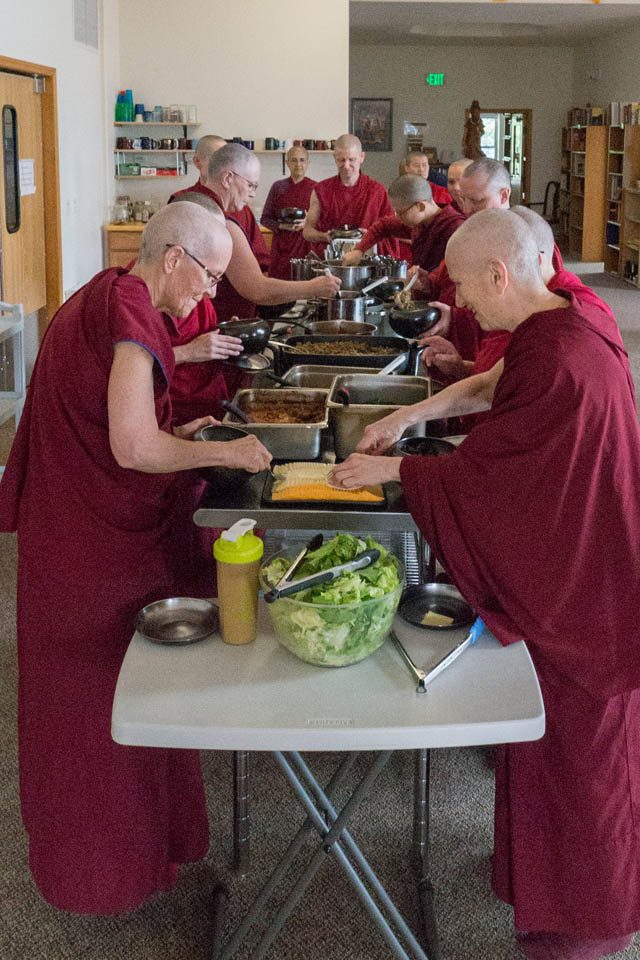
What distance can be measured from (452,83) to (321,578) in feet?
50.2

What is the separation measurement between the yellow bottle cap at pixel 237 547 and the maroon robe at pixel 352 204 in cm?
503

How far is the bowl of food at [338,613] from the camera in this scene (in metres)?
1.51

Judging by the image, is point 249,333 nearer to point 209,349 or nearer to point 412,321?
point 209,349

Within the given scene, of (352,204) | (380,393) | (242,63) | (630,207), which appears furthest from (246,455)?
(630,207)

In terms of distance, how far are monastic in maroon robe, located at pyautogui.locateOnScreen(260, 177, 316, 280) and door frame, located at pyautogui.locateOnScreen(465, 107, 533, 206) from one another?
8.93 meters

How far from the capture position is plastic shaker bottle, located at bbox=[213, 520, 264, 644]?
62.5 inches

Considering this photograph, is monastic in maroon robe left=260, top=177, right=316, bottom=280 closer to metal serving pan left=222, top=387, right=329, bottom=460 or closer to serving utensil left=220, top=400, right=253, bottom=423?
serving utensil left=220, top=400, right=253, bottom=423

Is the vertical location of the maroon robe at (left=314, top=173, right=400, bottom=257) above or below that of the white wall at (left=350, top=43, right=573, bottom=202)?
below

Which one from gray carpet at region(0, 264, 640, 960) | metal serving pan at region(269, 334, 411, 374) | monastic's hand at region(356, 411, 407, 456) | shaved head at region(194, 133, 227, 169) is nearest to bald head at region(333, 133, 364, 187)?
shaved head at region(194, 133, 227, 169)

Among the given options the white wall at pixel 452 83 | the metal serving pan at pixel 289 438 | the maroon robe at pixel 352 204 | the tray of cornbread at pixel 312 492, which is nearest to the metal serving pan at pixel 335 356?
the metal serving pan at pixel 289 438

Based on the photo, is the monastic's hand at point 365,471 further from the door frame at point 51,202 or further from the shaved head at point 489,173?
the door frame at point 51,202

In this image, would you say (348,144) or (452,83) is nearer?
(348,144)

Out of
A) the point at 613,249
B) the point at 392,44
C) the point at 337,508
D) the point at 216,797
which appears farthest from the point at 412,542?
the point at 392,44

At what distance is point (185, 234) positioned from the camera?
190 cm
